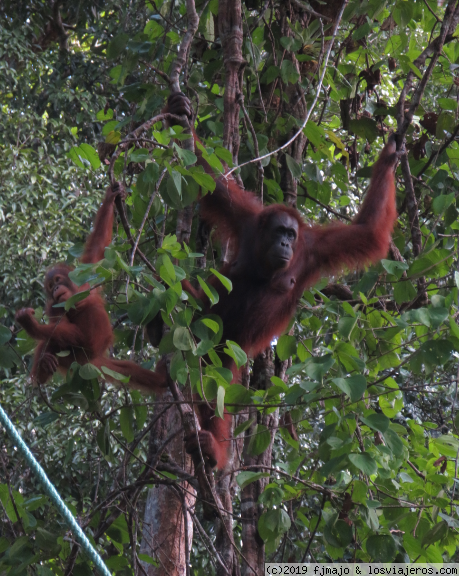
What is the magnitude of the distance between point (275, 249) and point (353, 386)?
1363 mm

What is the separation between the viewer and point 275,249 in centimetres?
338

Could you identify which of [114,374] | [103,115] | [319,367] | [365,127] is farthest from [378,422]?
[103,115]

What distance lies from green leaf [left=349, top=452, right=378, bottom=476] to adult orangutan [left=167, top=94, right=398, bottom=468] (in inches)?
49.4

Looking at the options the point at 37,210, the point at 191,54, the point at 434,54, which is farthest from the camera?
the point at 37,210

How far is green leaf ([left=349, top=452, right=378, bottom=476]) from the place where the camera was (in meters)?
2.13

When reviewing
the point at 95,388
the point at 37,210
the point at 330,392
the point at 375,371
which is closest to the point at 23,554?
the point at 95,388

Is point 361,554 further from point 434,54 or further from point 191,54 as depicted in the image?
point 191,54

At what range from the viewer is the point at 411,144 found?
3.84m

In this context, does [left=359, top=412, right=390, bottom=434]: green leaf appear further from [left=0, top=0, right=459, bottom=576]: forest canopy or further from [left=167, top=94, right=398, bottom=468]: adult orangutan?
[left=167, top=94, right=398, bottom=468]: adult orangutan

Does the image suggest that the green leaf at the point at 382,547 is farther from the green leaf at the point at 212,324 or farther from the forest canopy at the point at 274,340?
the green leaf at the point at 212,324

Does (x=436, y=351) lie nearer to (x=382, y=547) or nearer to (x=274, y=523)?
(x=382, y=547)

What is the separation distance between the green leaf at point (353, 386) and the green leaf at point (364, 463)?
22cm

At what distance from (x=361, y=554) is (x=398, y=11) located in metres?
2.67

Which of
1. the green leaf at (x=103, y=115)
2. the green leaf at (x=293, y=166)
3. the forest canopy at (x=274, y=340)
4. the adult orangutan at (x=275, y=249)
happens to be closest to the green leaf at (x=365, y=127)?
the forest canopy at (x=274, y=340)
